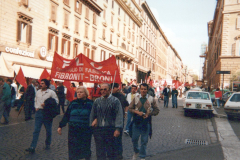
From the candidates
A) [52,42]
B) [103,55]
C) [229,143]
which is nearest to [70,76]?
[229,143]

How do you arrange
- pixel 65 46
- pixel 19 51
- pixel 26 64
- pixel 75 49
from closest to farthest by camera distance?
pixel 19 51 < pixel 26 64 < pixel 65 46 < pixel 75 49

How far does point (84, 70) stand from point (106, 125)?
4.80 m

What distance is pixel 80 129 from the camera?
4.27 meters

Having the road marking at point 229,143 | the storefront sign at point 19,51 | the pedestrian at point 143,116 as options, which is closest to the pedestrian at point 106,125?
the pedestrian at point 143,116

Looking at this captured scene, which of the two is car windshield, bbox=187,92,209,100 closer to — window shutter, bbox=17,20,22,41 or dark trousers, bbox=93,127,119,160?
dark trousers, bbox=93,127,119,160

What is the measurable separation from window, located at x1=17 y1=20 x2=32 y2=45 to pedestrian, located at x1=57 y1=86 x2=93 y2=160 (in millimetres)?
16402

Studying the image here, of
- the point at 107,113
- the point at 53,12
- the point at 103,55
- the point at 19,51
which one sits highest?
the point at 53,12

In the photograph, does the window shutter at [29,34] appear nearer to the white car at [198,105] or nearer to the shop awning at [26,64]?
the shop awning at [26,64]

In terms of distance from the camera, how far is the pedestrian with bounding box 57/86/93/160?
4223mm

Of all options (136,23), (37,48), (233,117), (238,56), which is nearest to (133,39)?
(136,23)

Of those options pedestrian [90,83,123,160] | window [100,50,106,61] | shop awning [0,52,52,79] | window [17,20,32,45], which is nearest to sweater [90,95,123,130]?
pedestrian [90,83,123,160]

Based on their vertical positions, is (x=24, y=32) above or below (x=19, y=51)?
above

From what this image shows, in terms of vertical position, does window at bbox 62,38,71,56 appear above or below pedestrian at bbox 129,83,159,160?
above

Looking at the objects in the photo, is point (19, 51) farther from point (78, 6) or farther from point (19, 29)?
point (78, 6)
